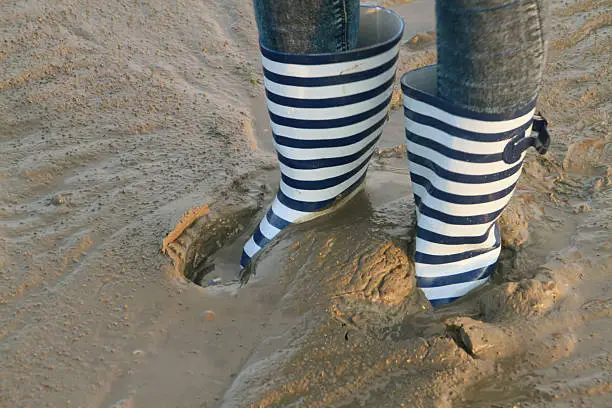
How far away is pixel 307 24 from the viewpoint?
1291 millimetres

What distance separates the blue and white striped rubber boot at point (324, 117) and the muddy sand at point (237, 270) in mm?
76

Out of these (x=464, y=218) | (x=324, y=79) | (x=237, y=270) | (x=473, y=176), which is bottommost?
(x=237, y=270)

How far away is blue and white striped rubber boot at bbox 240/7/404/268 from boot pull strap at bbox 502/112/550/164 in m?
0.35

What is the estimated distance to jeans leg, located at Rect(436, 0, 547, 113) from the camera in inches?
40.5

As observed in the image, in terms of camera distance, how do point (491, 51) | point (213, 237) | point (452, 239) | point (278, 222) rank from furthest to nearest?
1. point (213, 237)
2. point (278, 222)
3. point (452, 239)
4. point (491, 51)

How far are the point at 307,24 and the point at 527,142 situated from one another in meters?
0.52

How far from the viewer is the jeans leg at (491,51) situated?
1.03 metres

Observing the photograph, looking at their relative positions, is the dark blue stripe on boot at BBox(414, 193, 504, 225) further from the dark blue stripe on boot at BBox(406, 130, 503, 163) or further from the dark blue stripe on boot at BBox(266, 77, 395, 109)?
the dark blue stripe on boot at BBox(266, 77, 395, 109)

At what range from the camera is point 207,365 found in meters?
1.18

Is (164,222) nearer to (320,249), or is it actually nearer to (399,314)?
(320,249)

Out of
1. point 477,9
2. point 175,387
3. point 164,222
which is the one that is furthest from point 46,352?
point 477,9

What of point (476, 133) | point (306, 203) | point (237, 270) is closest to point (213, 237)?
point (237, 270)

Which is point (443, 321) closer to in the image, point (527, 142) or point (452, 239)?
point (452, 239)

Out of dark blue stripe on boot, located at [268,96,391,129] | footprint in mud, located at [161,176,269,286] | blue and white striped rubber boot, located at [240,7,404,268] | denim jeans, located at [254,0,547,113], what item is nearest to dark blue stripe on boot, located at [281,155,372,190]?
blue and white striped rubber boot, located at [240,7,404,268]
